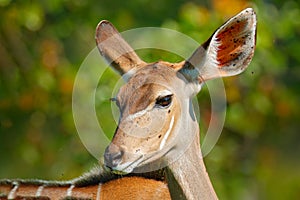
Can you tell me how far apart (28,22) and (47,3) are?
1.39 ft

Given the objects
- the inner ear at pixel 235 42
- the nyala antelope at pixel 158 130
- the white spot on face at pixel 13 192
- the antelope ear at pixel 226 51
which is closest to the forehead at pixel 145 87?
the nyala antelope at pixel 158 130

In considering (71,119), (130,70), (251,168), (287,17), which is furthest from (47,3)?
(130,70)

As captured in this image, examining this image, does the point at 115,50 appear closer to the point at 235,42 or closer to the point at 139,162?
the point at 235,42

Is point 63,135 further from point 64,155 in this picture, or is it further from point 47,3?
point 47,3

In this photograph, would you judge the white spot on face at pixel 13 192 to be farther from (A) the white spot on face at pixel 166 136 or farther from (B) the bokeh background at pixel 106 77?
(B) the bokeh background at pixel 106 77

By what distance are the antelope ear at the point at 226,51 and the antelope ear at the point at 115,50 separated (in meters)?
0.31

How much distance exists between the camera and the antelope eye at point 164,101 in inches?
173

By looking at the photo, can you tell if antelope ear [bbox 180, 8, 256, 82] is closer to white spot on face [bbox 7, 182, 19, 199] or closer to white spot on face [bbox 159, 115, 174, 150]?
white spot on face [bbox 159, 115, 174, 150]

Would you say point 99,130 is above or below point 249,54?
above

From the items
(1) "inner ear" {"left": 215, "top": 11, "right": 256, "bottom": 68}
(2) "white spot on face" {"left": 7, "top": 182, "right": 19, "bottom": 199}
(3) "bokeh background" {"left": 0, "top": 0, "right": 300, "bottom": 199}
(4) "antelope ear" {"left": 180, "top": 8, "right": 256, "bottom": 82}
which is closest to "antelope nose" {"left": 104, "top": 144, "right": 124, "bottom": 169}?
(4) "antelope ear" {"left": 180, "top": 8, "right": 256, "bottom": 82}

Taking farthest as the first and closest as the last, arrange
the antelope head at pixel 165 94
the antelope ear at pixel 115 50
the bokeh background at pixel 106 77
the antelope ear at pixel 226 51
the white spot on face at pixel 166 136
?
the bokeh background at pixel 106 77
the antelope ear at pixel 115 50
the antelope ear at pixel 226 51
the white spot on face at pixel 166 136
the antelope head at pixel 165 94

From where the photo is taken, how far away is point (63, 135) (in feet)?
30.2

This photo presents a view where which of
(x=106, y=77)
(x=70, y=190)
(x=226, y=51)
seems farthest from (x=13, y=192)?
(x=106, y=77)

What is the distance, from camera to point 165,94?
4.43 meters
